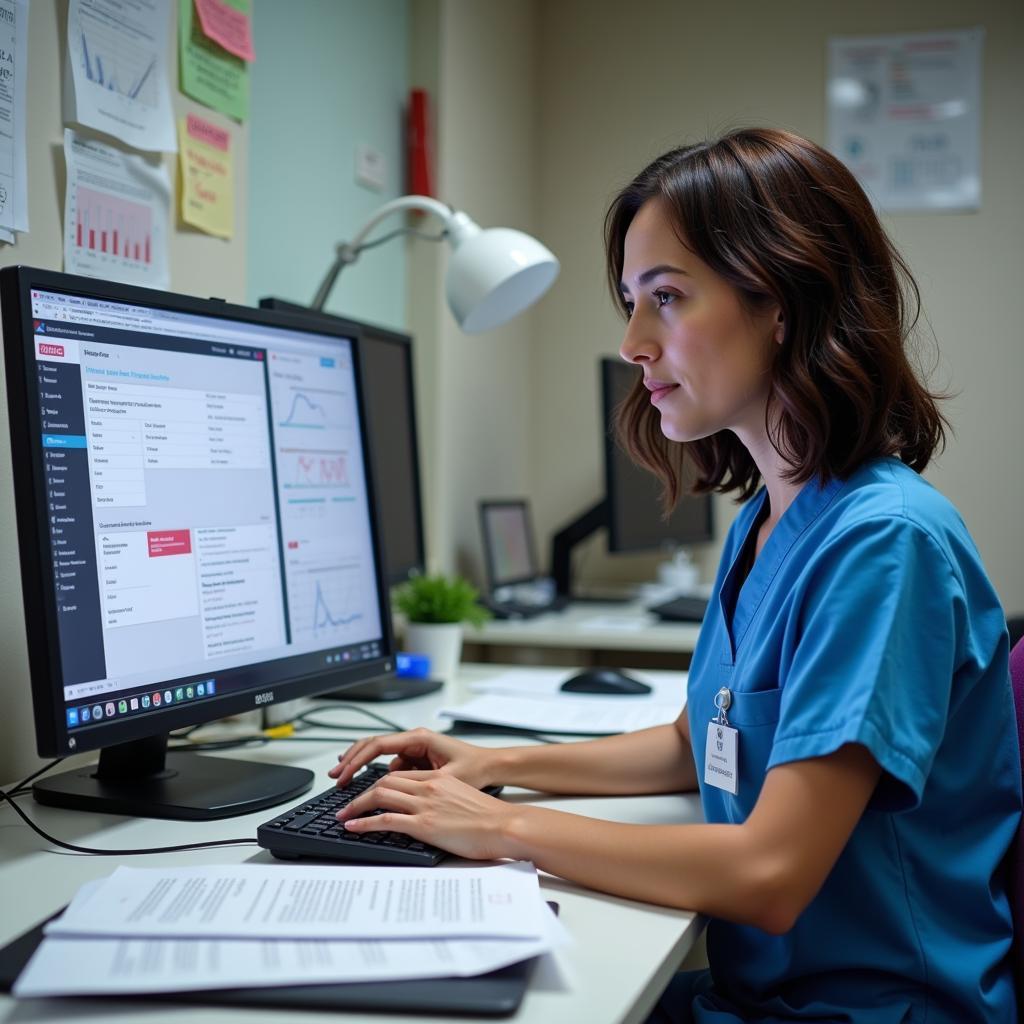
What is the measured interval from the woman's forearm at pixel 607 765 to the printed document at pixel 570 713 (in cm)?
9

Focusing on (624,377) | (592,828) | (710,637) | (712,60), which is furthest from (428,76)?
(592,828)

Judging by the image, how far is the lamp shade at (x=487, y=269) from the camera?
152 cm

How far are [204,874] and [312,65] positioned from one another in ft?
5.11

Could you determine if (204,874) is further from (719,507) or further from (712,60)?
(712,60)

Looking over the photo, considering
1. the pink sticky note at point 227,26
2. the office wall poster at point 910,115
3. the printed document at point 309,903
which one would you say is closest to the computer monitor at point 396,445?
the pink sticky note at point 227,26

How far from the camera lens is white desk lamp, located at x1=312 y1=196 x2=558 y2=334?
5.00 feet

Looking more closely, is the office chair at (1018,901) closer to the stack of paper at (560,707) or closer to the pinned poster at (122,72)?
the stack of paper at (560,707)

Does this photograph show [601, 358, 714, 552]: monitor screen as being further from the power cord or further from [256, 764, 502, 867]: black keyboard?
[256, 764, 502, 867]: black keyboard

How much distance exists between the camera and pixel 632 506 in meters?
2.58

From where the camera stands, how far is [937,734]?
2.39ft

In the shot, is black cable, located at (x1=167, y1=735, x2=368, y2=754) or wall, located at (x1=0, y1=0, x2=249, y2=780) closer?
wall, located at (x1=0, y1=0, x2=249, y2=780)

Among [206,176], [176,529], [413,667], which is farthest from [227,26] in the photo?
[413,667]

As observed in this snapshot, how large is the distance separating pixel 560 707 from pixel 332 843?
0.59 meters

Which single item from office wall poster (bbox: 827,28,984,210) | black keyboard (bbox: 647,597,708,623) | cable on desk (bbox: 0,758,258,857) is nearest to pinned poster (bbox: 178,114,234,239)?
cable on desk (bbox: 0,758,258,857)
